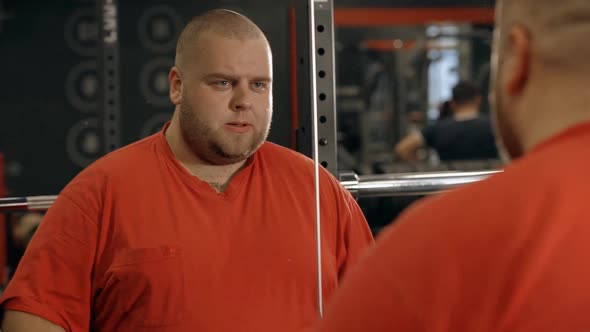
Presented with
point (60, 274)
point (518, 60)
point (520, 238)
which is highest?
point (518, 60)

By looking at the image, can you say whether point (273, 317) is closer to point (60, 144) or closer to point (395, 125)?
point (60, 144)

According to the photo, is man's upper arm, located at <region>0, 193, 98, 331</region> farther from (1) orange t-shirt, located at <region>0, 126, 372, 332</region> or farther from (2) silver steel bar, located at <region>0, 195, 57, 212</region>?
(2) silver steel bar, located at <region>0, 195, 57, 212</region>

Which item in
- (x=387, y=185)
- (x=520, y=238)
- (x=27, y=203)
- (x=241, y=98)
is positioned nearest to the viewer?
(x=520, y=238)

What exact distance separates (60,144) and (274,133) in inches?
112

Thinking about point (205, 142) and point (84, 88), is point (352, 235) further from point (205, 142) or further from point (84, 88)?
point (84, 88)

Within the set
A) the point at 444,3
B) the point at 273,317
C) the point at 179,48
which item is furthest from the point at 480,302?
the point at 444,3

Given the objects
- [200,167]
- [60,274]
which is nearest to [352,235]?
[200,167]

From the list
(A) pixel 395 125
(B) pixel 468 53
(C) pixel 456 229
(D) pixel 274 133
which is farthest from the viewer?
(B) pixel 468 53

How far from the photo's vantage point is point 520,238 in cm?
69

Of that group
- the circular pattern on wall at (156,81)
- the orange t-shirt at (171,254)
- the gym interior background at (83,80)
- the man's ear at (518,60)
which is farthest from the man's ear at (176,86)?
the circular pattern on wall at (156,81)

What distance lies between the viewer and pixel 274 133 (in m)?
2.32

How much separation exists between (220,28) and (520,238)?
1.22 metres

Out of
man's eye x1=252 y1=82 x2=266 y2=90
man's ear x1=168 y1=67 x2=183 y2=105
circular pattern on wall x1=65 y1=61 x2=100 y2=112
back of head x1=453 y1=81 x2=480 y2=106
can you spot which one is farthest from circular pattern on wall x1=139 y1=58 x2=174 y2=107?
man's eye x1=252 y1=82 x2=266 y2=90

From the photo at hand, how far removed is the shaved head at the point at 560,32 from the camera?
2.51ft
